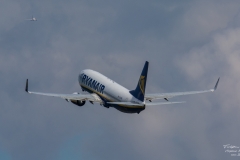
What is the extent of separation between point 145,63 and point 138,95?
313 inches

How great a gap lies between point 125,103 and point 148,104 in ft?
19.4

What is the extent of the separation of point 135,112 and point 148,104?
6156mm

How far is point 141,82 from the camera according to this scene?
196 metres

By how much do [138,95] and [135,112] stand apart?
4.37m

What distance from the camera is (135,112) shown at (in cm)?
19775

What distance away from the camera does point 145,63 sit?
7662 inches

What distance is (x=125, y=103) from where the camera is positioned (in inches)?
7687

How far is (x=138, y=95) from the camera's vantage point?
196 meters

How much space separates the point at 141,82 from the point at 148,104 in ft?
19.8

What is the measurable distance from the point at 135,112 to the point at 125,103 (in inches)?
162
